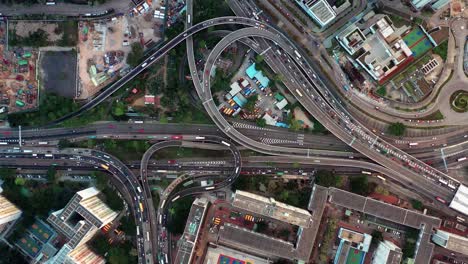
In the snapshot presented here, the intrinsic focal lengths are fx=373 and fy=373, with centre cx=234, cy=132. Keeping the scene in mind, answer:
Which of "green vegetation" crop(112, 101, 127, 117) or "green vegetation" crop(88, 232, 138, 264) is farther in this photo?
"green vegetation" crop(112, 101, 127, 117)

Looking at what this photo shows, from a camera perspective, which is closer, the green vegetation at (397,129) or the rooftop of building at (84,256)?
the rooftop of building at (84,256)

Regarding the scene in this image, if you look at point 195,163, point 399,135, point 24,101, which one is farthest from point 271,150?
point 24,101

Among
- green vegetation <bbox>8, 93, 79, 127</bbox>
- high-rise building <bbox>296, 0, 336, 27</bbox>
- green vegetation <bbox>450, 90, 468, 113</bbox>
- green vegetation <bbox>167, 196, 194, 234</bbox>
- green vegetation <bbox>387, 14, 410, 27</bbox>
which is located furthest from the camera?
green vegetation <bbox>387, 14, 410, 27</bbox>

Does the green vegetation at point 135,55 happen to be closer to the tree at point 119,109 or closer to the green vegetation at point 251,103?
the tree at point 119,109

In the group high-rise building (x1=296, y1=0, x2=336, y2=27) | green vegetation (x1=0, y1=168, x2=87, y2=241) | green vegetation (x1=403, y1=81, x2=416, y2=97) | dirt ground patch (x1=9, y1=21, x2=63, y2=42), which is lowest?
green vegetation (x1=0, y1=168, x2=87, y2=241)

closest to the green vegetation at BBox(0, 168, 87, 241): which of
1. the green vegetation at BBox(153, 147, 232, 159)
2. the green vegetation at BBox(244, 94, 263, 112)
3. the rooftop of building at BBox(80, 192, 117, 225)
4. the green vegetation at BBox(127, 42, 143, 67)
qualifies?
the rooftop of building at BBox(80, 192, 117, 225)

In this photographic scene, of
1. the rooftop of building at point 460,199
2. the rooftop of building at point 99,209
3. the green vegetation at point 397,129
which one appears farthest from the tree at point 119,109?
the rooftop of building at point 460,199

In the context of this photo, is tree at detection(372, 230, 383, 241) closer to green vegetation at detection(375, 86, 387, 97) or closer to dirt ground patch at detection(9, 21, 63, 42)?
green vegetation at detection(375, 86, 387, 97)
